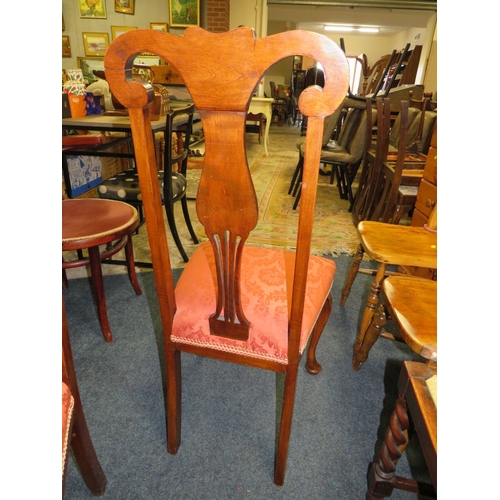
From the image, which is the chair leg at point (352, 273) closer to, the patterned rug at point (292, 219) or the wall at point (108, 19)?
the patterned rug at point (292, 219)

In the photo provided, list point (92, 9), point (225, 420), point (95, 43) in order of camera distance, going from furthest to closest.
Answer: point (95, 43), point (92, 9), point (225, 420)

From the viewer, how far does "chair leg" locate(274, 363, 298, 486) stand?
2.71 ft

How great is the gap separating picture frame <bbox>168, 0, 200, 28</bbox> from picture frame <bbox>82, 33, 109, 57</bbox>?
4.01 ft

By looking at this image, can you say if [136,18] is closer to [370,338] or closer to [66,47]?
[66,47]

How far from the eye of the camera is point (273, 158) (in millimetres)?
5172

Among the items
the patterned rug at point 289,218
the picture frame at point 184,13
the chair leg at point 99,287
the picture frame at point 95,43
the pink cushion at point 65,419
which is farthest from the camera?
the picture frame at point 95,43

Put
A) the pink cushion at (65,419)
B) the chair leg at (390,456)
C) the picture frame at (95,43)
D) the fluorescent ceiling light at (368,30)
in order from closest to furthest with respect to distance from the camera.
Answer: the pink cushion at (65,419)
the chair leg at (390,456)
the picture frame at (95,43)
the fluorescent ceiling light at (368,30)

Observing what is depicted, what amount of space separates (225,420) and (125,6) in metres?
6.34

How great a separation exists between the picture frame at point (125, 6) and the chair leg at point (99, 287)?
5.64 meters

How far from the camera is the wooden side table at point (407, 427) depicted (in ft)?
2.00

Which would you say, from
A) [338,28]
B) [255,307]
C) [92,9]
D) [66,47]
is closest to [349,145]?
[255,307]

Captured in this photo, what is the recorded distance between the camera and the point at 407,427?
0.75m

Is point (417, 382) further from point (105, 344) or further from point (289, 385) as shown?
point (105, 344)

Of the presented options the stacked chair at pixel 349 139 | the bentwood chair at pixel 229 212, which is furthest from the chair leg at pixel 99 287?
the stacked chair at pixel 349 139
